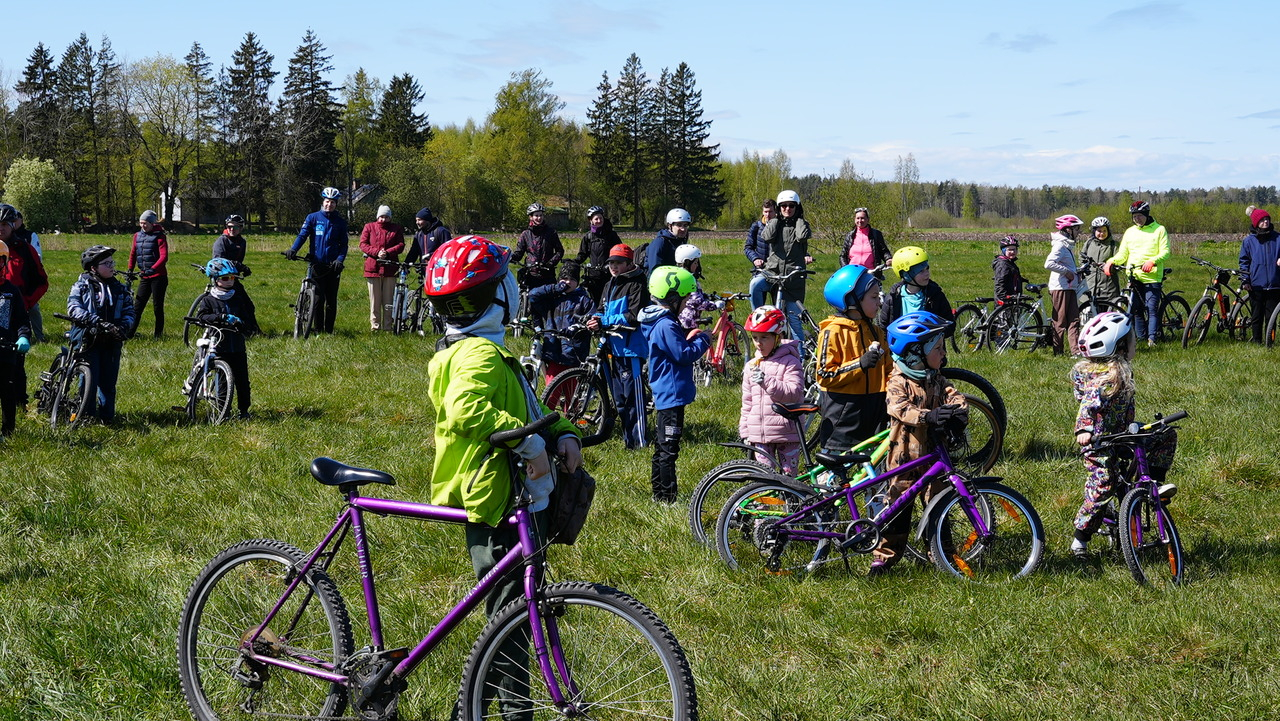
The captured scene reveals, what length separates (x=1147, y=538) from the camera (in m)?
6.05

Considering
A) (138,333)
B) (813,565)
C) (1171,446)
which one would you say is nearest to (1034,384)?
(1171,446)

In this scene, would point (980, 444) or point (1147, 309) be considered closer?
point (980, 444)

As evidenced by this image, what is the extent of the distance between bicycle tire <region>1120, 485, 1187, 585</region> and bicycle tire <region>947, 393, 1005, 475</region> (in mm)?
1805

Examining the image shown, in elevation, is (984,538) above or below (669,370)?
below

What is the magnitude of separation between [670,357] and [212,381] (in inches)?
205

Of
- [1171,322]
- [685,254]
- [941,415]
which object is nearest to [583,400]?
[685,254]

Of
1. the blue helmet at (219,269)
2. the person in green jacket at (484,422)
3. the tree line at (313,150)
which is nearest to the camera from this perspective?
the person in green jacket at (484,422)

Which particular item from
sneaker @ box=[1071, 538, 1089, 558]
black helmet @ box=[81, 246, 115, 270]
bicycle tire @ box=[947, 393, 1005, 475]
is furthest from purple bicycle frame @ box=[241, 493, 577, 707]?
black helmet @ box=[81, 246, 115, 270]

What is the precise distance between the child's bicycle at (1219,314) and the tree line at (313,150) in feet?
160

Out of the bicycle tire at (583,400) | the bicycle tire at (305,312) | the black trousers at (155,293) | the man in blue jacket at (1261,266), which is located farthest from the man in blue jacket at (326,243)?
the man in blue jacket at (1261,266)

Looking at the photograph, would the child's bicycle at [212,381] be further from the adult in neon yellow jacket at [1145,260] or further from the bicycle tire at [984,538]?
the adult in neon yellow jacket at [1145,260]

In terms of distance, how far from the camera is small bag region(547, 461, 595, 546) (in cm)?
380

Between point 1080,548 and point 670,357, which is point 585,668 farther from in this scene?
point 670,357

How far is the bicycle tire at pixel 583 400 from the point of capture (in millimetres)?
9531
